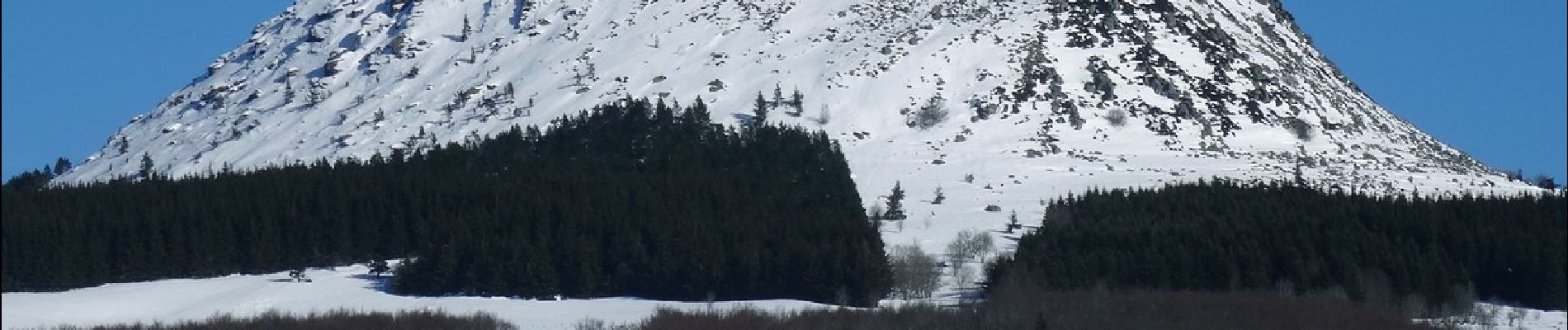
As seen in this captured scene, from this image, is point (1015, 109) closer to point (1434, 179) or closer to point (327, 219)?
point (1434, 179)

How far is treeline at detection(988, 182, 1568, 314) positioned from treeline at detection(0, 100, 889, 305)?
26.5 ft

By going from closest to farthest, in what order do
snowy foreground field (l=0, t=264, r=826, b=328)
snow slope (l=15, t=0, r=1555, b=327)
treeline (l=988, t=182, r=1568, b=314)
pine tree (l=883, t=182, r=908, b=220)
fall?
treeline (l=988, t=182, r=1568, b=314)
snowy foreground field (l=0, t=264, r=826, b=328)
pine tree (l=883, t=182, r=908, b=220)
snow slope (l=15, t=0, r=1555, b=327)

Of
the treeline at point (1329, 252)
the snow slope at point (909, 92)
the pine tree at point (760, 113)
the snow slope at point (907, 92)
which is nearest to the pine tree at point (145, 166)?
the snow slope at point (909, 92)

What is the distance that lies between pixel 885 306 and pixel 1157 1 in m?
76.1

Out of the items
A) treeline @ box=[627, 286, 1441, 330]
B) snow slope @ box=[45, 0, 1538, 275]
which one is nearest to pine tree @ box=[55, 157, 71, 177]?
snow slope @ box=[45, 0, 1538, 275]

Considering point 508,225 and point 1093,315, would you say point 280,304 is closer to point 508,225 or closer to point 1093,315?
point 508,225

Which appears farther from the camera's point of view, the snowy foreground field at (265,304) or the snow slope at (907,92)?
the snow slope at (907,92)

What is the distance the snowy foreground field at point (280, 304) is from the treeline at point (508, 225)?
4.18ft

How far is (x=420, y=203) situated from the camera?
9888cm

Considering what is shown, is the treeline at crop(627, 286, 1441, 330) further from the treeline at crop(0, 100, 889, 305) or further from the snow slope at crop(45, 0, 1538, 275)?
the snow slope at crop(45, 0, 1538, 275)

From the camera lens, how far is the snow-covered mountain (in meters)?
122

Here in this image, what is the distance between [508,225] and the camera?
93.7m

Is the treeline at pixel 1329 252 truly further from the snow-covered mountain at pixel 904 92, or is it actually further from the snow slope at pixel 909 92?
the snow-covered mountain at pixel 904 92

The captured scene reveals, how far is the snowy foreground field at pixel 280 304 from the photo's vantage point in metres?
76.9
